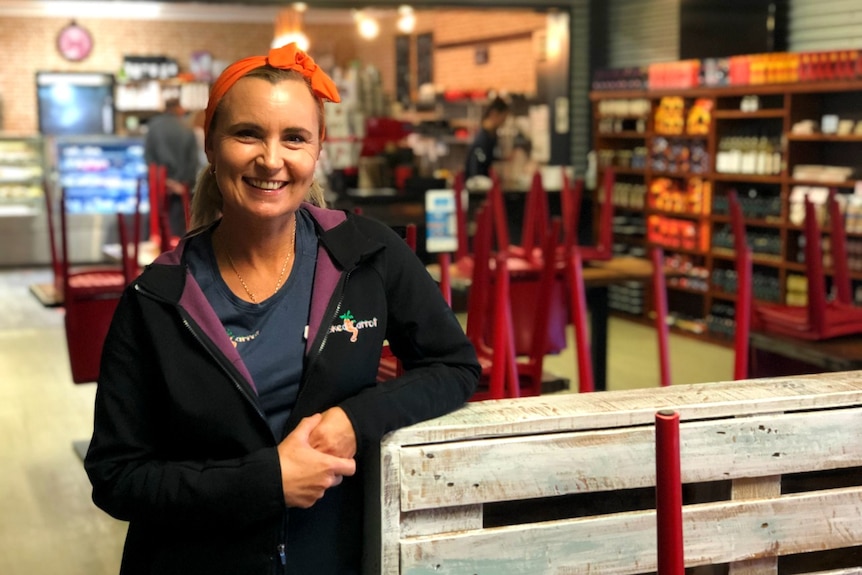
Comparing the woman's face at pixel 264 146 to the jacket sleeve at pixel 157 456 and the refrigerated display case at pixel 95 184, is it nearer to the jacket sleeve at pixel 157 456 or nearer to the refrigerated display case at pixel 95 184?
the jacket sleeve at pixel 157 456

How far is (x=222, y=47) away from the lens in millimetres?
15883

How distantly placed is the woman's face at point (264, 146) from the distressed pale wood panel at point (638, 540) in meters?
0.58

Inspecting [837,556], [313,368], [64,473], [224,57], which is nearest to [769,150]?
[64,473]

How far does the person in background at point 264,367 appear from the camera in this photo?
1.59 m

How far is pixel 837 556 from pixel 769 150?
6.52 metres

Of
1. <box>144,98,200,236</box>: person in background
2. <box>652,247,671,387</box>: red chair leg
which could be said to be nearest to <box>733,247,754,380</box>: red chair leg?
<box>652,247,671,387</box>: red chair leg

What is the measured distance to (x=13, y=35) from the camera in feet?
47.9

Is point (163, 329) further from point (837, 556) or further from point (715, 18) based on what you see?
point (715, 18)

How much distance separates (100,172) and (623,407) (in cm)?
1137

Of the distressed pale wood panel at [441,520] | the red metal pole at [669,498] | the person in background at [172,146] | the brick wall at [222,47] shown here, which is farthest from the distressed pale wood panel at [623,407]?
the brick wall at [222,47]

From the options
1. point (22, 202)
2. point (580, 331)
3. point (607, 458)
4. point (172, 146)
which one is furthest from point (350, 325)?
point (22, 202)

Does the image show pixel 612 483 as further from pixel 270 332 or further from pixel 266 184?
pixel 266 184

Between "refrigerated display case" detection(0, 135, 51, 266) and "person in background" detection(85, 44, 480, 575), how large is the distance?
36.0 ft

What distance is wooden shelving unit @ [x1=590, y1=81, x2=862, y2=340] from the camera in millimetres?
7777
